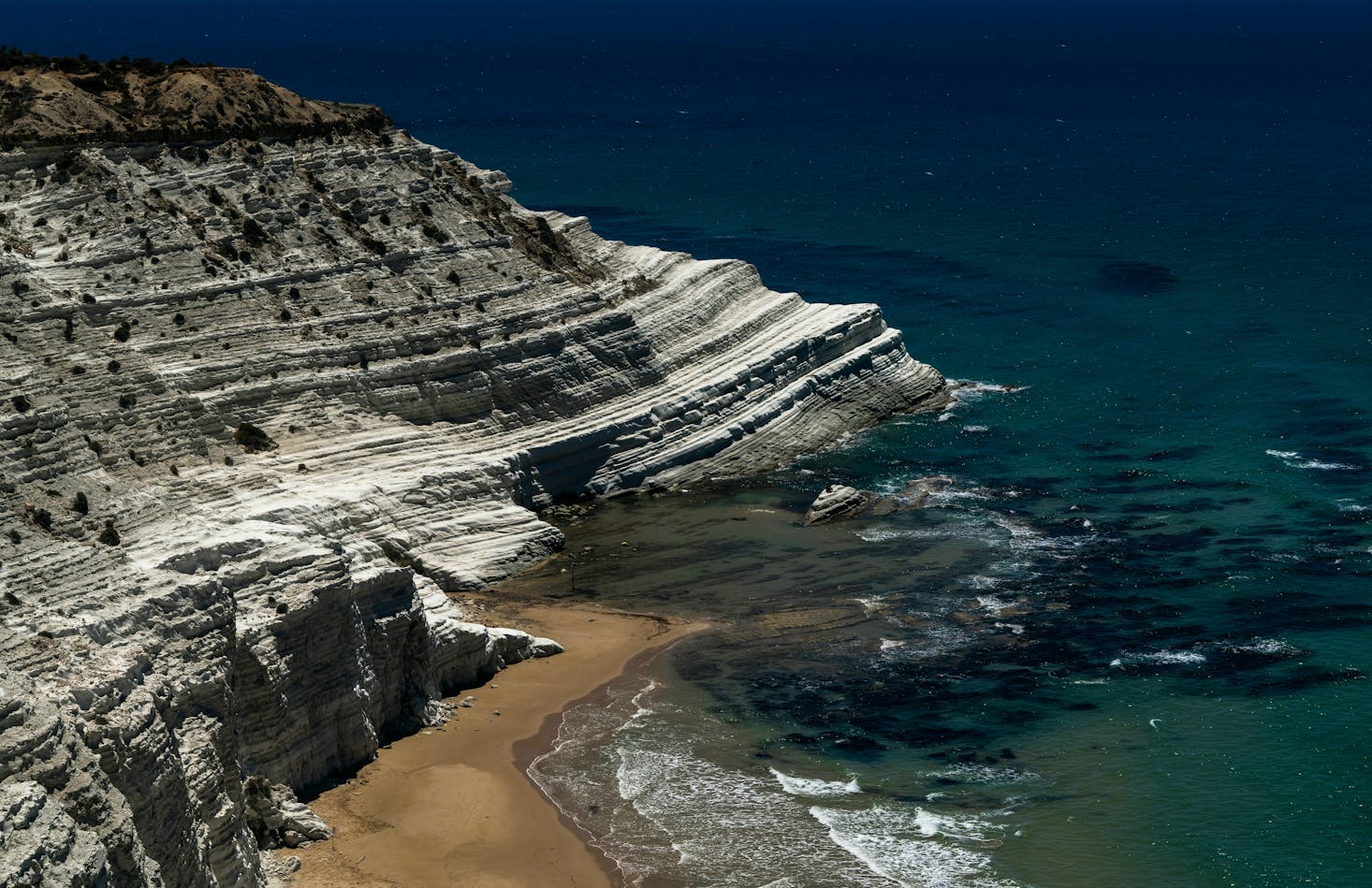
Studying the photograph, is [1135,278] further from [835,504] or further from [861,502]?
[835,504]

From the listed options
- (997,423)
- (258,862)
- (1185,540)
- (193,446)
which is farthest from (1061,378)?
(258,862)

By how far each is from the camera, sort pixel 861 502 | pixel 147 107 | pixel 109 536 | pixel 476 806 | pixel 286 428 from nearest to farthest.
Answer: pixel 109 536
pixel 476 806
pixel 286 428
pixel 147 107
pixel 861 502

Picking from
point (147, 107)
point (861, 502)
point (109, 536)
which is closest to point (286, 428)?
point (147, 107)

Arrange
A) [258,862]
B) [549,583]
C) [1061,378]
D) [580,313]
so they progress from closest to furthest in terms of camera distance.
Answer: [258,862] < [549,583] < [580,313] < [1061,378]

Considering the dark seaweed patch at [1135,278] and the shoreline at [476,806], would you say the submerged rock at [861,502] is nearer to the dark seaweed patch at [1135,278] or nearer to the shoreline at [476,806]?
the shoreline at [476,806]

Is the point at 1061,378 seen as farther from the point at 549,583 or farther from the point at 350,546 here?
the point at 350,546

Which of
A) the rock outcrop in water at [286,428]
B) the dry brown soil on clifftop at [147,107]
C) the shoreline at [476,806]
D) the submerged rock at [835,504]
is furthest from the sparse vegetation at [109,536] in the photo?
the submerged rock at [835,504]
